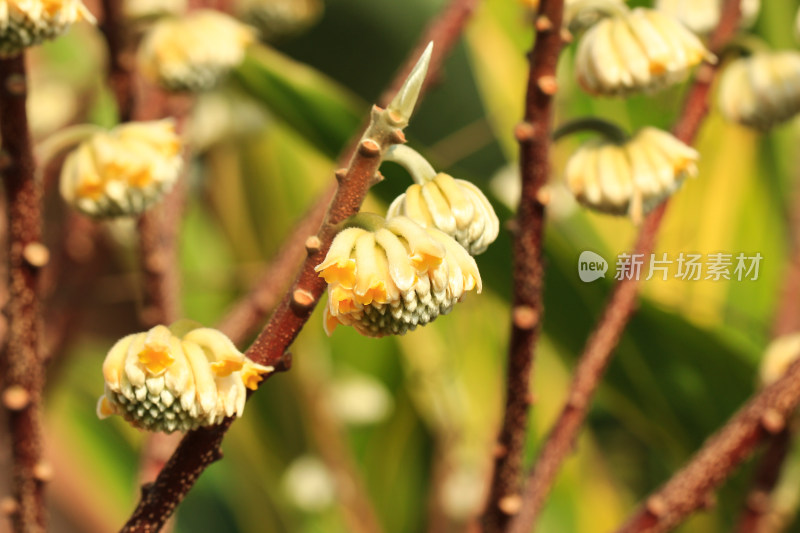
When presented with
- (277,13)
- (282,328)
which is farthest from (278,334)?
(277,13)

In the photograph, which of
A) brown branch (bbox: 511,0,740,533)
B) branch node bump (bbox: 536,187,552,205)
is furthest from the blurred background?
branch node bump (bbox: 536,187,552,205)

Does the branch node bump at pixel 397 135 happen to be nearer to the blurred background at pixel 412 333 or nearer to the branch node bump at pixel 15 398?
the branch node bump at pixel 15 398

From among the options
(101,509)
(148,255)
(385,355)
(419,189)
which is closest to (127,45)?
(148,255)

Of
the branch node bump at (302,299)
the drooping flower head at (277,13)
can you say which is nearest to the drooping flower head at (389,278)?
the branch node bump at (302,299)

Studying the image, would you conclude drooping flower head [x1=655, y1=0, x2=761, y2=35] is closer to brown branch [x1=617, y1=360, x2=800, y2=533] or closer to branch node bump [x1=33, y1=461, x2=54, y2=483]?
brown branch [x1=617, y1=360, x2=800, y2=533]

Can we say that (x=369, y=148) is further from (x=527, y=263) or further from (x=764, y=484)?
Answer: (x=764, y=484)

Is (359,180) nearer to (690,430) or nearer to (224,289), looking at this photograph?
(690,430)
